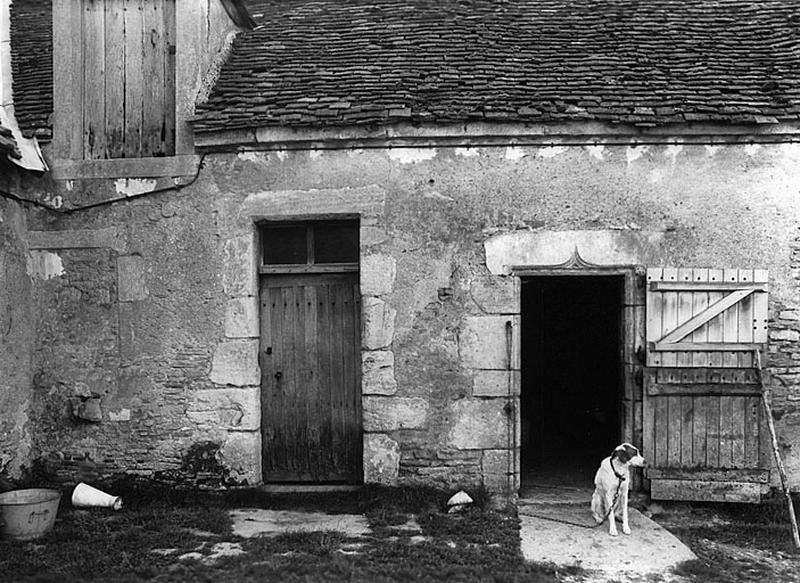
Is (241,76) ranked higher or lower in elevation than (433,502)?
higher

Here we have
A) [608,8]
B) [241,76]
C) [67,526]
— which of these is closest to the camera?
[67,526]

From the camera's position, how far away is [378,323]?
6582 mm

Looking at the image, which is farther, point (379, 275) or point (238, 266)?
point (238, 266)

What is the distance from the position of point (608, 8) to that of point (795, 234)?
12.1 ft

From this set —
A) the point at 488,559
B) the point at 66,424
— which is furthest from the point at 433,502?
the point at 66,424

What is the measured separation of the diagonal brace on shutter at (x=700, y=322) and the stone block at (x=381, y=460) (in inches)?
100

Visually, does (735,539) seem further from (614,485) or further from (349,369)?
(349,369)

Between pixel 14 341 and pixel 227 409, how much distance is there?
2098 millimetres

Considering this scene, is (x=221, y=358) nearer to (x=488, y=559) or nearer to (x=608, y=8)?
(x=488, y=559)

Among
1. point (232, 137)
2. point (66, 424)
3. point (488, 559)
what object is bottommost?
point (488, 559)

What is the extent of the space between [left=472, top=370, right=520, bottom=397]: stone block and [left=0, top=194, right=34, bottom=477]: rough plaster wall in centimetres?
430

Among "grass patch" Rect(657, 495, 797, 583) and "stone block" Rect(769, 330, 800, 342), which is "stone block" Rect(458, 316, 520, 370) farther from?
"stone block" Rect(769, 330, 800, 342)

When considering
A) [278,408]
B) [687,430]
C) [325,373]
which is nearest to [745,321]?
[687,430]

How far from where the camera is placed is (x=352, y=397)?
693 cm
